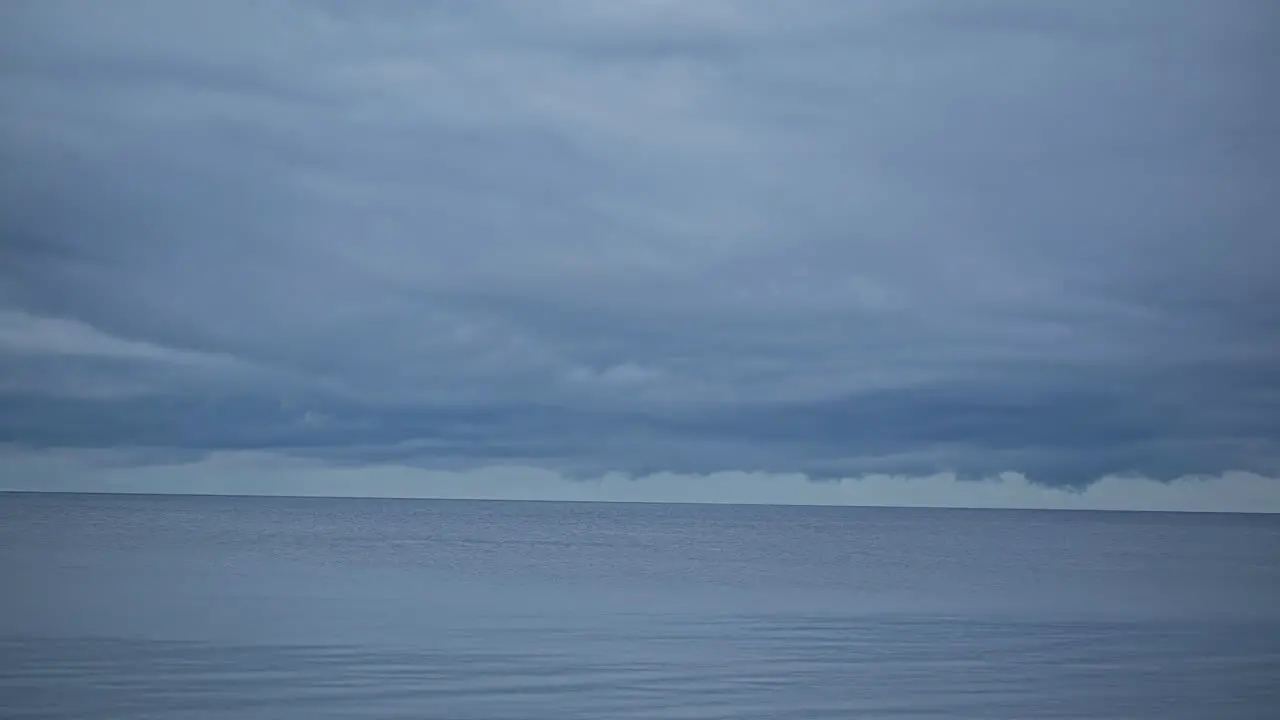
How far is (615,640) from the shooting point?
42969 mm

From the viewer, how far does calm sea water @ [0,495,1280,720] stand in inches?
1185

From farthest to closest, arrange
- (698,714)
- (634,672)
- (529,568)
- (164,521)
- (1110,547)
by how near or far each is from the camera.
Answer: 1. (164,521)
2. (1110,547)
3. (529,568)
4. (634,672)
5. (698,714)

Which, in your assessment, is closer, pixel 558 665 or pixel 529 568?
pixel 558 665

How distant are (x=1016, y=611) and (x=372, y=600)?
25.8 m

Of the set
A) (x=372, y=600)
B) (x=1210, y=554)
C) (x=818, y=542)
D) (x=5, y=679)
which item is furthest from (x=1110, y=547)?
(x=5, y=679)

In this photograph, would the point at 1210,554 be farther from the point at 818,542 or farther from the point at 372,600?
the point at 372,600

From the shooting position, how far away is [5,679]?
31438 mm

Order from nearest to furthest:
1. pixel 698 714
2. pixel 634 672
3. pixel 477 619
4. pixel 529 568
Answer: pixel 698 714, pixel 634 672, pixel 477 619, pixel 529 568

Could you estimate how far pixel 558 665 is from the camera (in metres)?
36.1

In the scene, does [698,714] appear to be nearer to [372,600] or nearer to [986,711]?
[986,711]

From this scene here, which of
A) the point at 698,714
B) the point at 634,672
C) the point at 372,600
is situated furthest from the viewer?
the point at 372,600

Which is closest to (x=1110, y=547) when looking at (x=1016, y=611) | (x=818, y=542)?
(x=818, y=542)

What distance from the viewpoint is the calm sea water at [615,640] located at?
1185 inches

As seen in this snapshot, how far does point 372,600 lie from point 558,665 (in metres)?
21.6
